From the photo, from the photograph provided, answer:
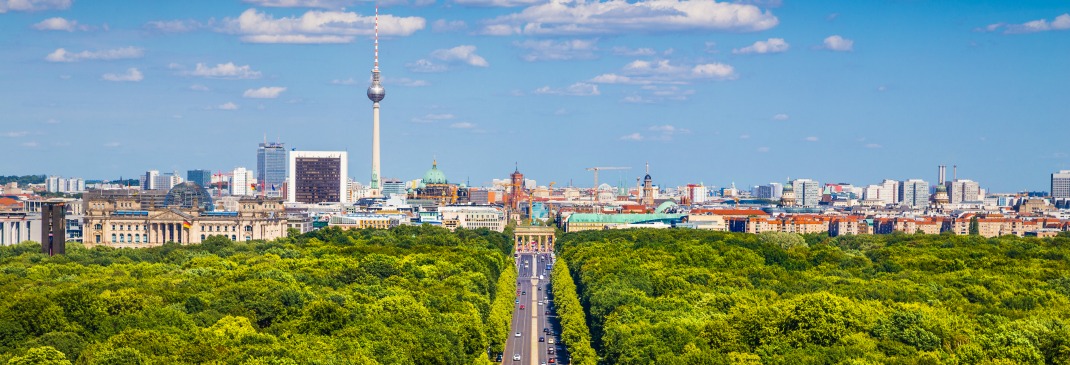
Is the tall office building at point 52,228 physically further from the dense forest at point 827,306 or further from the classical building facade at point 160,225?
the classical building facade at point 160,225

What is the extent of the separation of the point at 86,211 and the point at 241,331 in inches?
4659

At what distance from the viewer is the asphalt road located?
8438cm

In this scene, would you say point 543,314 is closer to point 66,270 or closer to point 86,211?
point 66,270

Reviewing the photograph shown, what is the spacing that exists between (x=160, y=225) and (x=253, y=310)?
10254 centimetres

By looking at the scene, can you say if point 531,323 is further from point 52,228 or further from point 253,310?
point 52,228

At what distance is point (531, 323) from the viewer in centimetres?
10081

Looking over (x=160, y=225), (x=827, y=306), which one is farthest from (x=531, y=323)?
(x=160, y=225)

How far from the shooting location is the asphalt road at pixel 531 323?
84.4 m

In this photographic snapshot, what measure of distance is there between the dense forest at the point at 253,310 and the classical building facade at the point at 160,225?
175ft

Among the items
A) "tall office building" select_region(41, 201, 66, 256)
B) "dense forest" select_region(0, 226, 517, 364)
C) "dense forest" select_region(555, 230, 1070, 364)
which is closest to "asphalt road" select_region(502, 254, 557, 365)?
"dense forest" select_region(0, 226, 517, 364)

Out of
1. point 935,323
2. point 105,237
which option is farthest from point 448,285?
point 105,237

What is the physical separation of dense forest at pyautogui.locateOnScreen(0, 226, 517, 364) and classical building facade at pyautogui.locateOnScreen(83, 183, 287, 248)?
53.5 meters

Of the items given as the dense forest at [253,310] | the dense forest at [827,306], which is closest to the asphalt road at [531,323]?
the dense forest at [253,310]

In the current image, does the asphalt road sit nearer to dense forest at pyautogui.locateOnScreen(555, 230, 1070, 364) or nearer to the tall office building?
dense forest at pyautogui.locateOnScreen(555, 230, 1070, 364)
